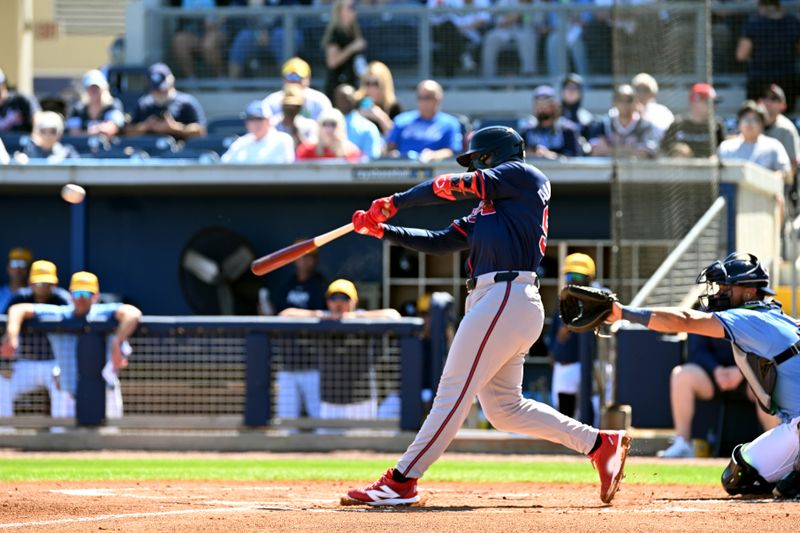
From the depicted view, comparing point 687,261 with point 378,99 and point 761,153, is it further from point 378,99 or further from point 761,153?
point 378,99

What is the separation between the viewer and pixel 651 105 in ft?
47.3

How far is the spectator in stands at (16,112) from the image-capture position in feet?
52.5

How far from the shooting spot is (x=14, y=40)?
21.0m

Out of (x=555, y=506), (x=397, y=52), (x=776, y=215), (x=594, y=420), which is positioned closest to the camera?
(x=555, y=506)

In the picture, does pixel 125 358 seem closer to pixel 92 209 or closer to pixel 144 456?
pixel 144 456

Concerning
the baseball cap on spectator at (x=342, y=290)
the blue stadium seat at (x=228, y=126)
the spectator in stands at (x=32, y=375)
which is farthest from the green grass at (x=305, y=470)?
Answer: the blue stadium seat at (x=228, y=126)

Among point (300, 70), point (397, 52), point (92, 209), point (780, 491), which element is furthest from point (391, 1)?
point (780, 491)

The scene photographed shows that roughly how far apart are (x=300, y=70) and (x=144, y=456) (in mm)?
4909

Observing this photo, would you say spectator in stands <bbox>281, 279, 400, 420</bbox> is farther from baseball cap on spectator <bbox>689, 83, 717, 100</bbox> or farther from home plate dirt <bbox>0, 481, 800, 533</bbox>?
baseball cap on spectator <bbox>689, 83, 717, 100</bbox>

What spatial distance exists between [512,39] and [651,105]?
9.44ft

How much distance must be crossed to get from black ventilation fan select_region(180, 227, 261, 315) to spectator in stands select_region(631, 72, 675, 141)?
14.5ft

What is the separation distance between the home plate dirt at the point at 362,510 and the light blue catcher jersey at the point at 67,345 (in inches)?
160

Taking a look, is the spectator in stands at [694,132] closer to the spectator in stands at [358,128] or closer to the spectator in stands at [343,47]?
the spectator in stands at [358,128]

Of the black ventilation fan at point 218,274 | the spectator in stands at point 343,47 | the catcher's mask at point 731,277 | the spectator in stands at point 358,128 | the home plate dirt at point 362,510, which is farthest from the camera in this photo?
the spectator in stands at point 343,47
